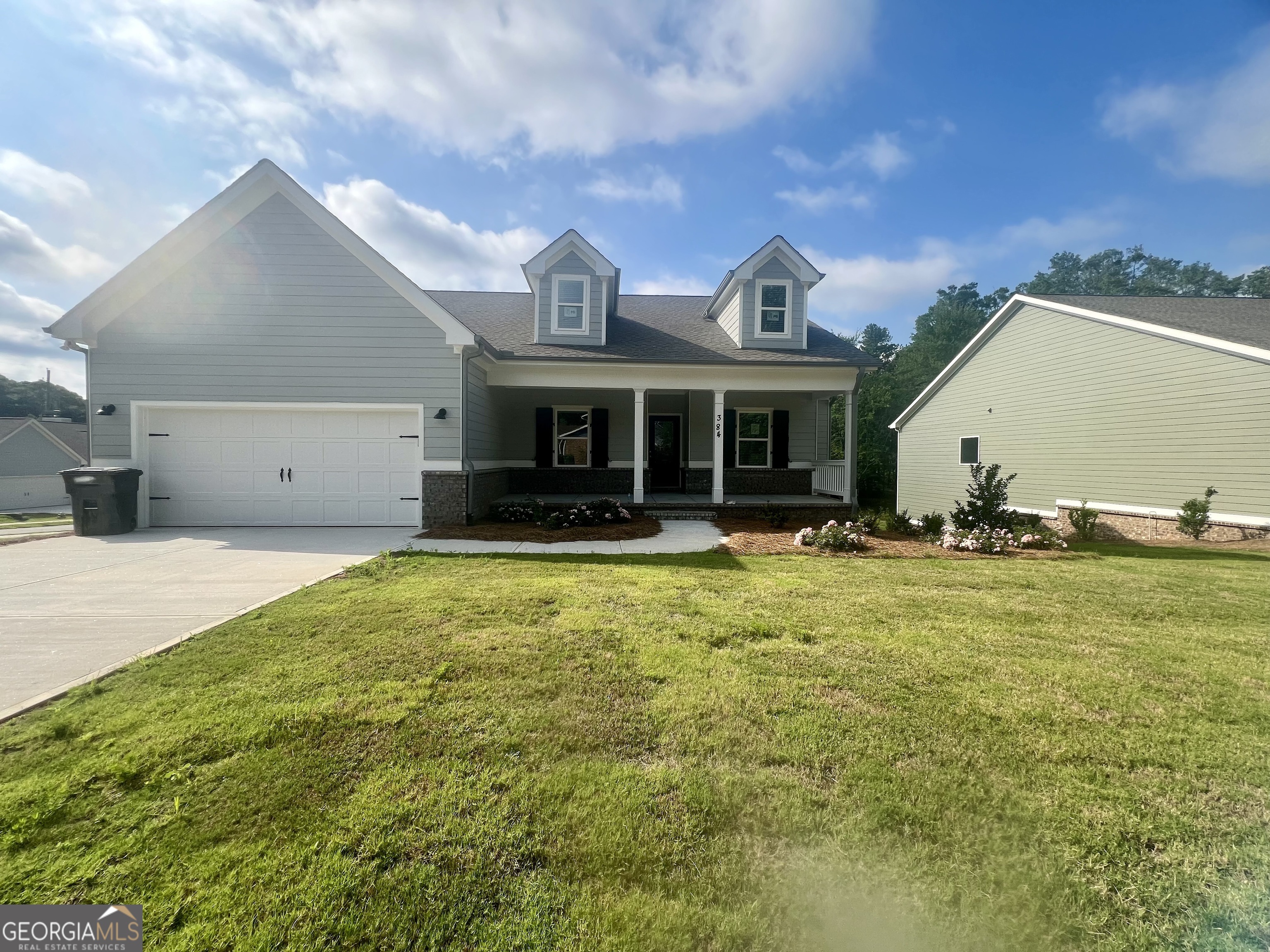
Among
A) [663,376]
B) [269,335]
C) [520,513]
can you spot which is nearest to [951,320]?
[663,376]

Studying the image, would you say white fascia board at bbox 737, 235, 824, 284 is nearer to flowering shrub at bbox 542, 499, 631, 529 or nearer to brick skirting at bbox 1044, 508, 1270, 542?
flowering shrub at bbox 542, 499, 631, 529

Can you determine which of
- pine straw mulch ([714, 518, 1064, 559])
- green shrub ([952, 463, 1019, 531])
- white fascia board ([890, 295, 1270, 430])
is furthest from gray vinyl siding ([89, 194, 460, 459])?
white fascia board ([890, 295, 1270, 430])

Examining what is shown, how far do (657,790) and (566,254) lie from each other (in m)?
11.5

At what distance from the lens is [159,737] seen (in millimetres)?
2342

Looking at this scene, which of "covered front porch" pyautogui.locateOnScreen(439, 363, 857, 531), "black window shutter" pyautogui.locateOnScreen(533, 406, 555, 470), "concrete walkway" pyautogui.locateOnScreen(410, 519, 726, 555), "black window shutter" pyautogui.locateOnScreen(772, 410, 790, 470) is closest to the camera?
"concrete walkway" pyautogui.locateOnScreen(410, 519, 726, 555)

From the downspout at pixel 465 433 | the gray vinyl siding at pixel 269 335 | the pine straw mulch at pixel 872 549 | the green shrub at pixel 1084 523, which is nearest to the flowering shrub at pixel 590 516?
the downspout at pixel 465 433

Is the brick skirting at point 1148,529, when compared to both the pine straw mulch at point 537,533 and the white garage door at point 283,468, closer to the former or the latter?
the pine straw mulch at point 537,533

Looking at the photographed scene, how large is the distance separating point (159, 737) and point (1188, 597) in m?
8.09

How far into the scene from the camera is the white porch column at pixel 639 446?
10828 mm

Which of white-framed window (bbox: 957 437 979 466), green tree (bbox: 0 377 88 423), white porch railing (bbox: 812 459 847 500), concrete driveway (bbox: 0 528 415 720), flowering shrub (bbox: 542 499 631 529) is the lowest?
concrete driveway (bbox: 0 528 415 720)

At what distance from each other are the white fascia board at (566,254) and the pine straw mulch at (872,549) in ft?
21.8

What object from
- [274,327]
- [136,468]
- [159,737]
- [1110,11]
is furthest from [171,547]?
[1110,11]

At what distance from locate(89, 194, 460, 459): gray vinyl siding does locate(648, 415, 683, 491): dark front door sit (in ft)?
20.8

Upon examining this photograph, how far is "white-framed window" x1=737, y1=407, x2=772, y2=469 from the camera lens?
13.9 m
